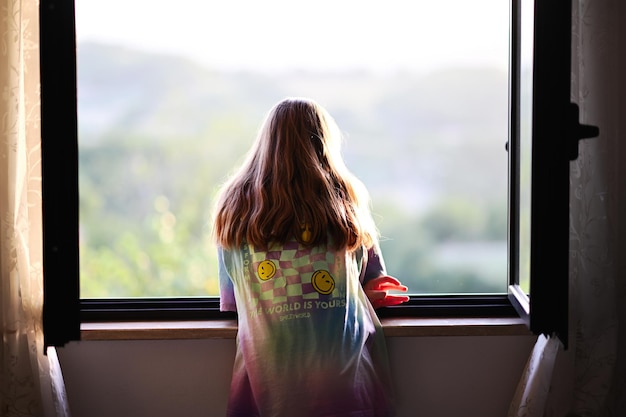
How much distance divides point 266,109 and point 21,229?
216 inches

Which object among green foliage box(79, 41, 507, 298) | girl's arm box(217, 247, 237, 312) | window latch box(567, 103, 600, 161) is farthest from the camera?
green foliage box(79, 41, 507, 298)

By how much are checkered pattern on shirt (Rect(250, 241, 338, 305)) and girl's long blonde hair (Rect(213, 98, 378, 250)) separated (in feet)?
0.09

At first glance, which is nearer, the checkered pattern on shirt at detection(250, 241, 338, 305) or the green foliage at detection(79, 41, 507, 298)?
the checkered pattern on shirt at detection(250, 241, 338, 305)

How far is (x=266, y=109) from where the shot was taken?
709cm

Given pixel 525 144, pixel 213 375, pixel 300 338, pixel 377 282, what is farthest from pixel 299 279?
pixel 525 144

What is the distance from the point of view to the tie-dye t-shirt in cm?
167

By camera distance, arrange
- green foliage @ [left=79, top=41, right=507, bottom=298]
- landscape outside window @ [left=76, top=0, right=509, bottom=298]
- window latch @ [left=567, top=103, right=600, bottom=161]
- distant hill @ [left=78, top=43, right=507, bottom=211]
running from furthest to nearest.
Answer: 1. distant hill @ [left=78, top=43, right=507, bottom=211]
2. green foliage @ [left=79, top=41, right=507, bottom=298]
3. landscape outside window @ [left=76, top=0, right=509, bottom=298]
4. window latch @ [left=567, top=103, right=600, bottom=161]

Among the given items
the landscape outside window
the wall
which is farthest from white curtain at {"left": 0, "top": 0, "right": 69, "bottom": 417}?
the landscape outside window

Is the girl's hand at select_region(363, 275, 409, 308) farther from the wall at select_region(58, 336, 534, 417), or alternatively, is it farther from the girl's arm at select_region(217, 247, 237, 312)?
the girl's arm at select_region(217, 247, 237, 312)

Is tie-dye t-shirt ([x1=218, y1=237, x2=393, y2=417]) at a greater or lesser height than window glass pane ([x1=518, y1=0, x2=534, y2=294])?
lesser

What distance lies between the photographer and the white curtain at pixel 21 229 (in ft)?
5.49

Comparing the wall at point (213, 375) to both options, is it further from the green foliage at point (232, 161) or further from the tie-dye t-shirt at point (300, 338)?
the green foliage at point (232, 161)

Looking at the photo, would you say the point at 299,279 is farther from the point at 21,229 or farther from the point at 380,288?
the point at 21,229

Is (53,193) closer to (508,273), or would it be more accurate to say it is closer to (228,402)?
(228,402)
